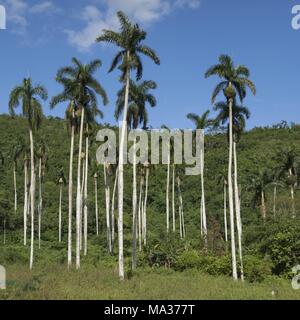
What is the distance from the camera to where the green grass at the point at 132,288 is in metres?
20.4

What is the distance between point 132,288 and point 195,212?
50.4 metres

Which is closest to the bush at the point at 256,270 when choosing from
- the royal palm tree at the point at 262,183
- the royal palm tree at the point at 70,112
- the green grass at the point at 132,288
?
the green grass at the point at 132,288

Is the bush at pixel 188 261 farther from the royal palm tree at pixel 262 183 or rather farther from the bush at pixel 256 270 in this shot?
the royal palm tree at pixel 262 183

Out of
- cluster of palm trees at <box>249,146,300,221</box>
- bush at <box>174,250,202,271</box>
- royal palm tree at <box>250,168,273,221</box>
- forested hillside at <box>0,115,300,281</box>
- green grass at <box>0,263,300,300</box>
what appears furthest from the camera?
royal palm tree at <box>250,168,273,221</box>

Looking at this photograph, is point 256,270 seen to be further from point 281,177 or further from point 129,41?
point 281,177

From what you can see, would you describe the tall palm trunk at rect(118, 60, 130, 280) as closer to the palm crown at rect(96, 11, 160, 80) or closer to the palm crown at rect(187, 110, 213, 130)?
the palm crown at rect(96, 11, 160, 80)

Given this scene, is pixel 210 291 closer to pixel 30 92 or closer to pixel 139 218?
pixel 30 92

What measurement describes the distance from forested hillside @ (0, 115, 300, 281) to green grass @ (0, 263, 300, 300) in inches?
139

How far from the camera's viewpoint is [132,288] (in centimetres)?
2403

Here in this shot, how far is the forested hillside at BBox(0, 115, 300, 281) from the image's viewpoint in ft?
115

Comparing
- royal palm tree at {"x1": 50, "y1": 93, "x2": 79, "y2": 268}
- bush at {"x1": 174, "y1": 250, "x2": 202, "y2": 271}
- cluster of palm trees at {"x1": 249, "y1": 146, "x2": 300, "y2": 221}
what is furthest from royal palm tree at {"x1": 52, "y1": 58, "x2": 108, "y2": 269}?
cluster of palm trees at {"x1": 249, "y1": 146, "x2": 300, "y2": 221}

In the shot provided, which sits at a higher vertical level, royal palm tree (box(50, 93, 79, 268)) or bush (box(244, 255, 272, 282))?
royal palm tree (box(50, 93, 79, 268))
